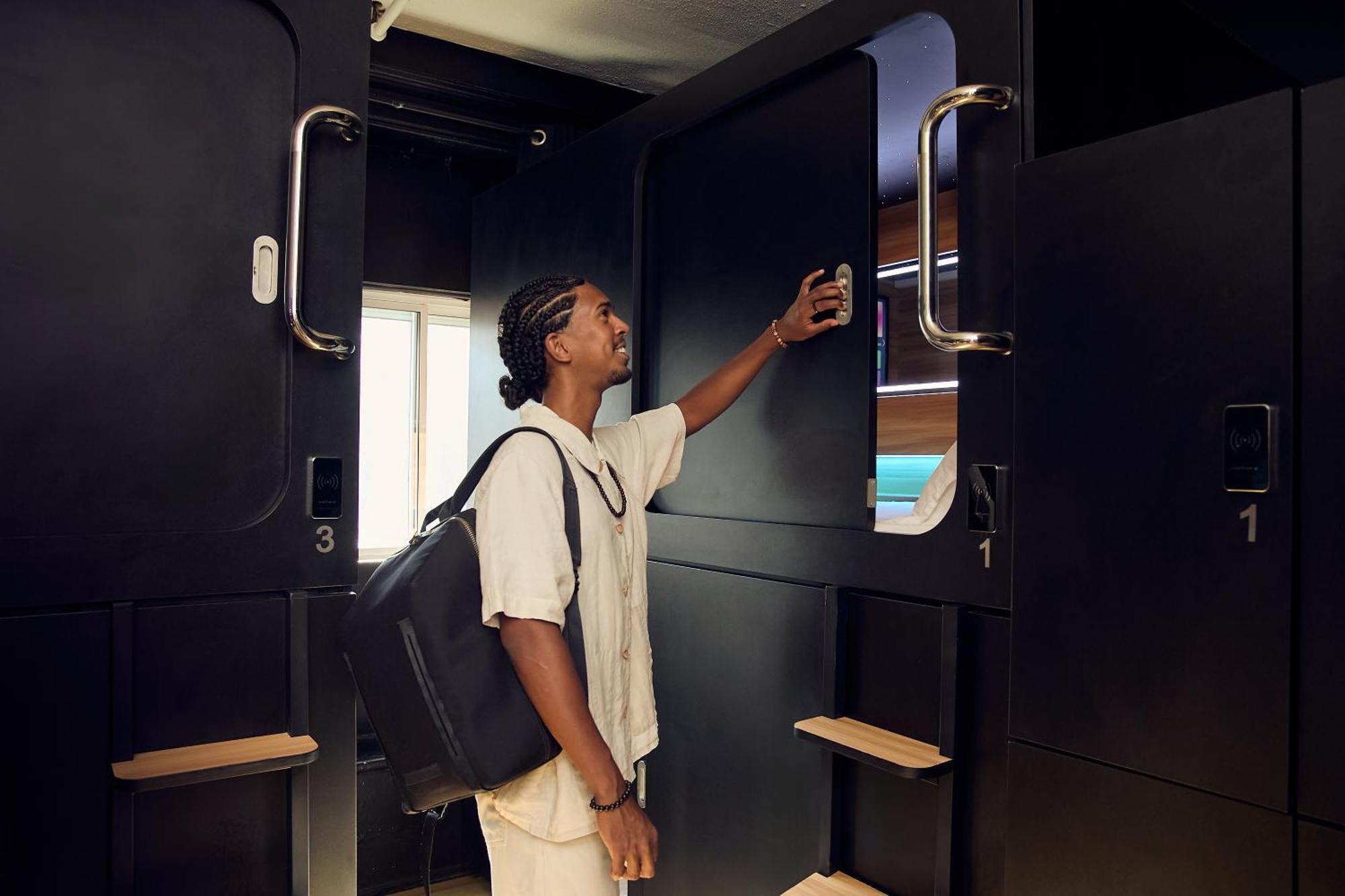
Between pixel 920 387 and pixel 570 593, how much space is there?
171 centimetres

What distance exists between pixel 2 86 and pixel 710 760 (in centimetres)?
197

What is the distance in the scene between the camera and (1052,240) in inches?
53.4

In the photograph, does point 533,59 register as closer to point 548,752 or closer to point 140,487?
point 140,487

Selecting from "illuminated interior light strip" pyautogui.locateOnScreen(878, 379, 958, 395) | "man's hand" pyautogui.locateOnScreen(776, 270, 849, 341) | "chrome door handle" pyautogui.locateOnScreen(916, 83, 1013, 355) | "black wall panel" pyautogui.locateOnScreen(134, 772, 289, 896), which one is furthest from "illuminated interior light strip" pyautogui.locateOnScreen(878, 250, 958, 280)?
"black wall panel" pyautogui.locateOnScreen(134, 772, 289, 896)

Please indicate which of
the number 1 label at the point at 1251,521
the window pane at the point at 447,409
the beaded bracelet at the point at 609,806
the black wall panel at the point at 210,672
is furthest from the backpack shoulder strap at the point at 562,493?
the window pane at the point at 447,409

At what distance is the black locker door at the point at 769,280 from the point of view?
1918 millimetres

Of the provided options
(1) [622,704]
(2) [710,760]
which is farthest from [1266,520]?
(2) [710,760]

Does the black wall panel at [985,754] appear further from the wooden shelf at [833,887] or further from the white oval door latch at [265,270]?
the white oval door latch at [265,270]

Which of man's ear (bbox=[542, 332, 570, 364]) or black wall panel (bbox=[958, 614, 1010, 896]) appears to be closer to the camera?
Result: black wall panel (bbox=[958, 614, 1010, 896])

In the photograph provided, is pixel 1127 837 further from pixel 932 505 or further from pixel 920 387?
pixel 920 387

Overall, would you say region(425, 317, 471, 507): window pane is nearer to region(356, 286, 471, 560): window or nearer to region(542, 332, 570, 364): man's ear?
region(356, 286, 471, 560): window

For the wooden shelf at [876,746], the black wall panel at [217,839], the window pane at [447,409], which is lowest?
the black wall panel at [217,839]

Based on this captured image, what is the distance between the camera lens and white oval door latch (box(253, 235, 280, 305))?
1.85 meters

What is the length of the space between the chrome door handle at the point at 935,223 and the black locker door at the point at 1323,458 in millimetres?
534
